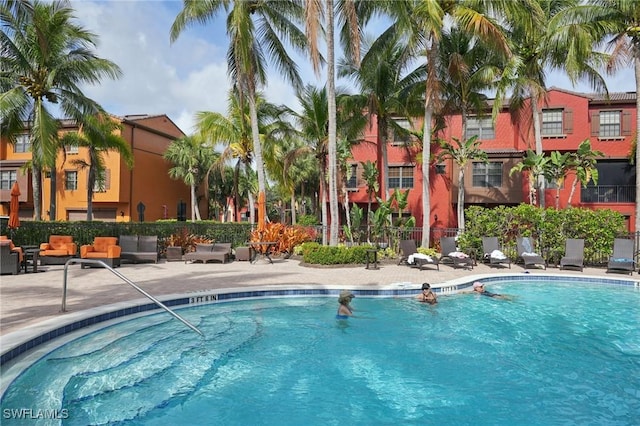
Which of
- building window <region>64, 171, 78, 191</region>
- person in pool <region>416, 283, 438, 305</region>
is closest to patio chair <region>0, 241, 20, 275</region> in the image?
person in pool <region>416, 283, 438, 305</region>

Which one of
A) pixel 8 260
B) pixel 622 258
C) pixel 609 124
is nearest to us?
pixel 8 260

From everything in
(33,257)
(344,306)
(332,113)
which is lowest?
(344,306)

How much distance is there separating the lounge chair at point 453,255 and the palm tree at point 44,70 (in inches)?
621

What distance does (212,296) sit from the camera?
9.46m

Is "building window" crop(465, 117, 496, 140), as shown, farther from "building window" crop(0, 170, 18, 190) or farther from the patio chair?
"building window" crop(0, 170, 18, 190)

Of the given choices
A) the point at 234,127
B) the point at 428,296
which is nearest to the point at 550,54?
the point at 234,127

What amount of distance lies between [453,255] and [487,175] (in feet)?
54.7

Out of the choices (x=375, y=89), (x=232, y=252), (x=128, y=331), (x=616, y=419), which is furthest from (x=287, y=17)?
(x=616, y=419)

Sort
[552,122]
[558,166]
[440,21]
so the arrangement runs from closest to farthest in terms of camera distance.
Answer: [440,21] → [558,166] → [552,122]

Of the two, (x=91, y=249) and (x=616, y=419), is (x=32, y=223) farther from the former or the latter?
(x=616, y=419)

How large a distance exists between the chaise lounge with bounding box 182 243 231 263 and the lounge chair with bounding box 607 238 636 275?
14.1 meters

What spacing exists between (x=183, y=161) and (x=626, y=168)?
33241 millimetres

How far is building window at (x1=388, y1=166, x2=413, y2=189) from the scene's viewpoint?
3039 centimetres

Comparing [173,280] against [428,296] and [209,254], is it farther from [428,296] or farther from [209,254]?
[428,296]
